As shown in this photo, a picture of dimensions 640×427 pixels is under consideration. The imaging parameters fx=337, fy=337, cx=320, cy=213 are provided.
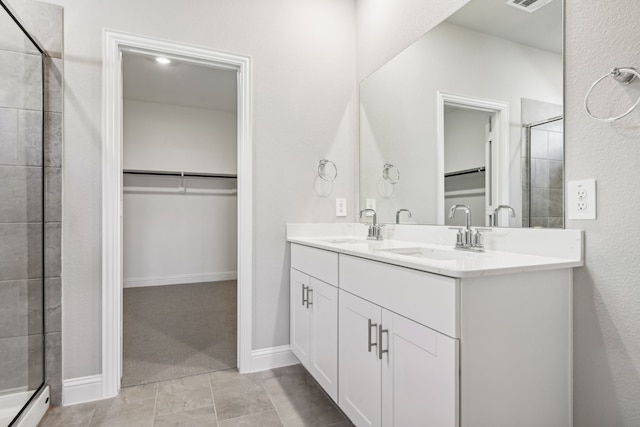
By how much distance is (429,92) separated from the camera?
185cm

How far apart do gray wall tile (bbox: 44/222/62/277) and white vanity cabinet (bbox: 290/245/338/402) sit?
1.28 metres

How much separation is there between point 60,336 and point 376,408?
1.68 m

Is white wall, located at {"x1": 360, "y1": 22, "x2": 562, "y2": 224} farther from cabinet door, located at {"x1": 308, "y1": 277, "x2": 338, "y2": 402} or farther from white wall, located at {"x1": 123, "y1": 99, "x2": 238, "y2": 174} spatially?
white wall, located at {"x1": 123, "y1": 99, "x2": 238, "y2": 174}

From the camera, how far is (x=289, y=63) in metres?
2.29

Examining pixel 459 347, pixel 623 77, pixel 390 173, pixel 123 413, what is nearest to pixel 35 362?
pixel 123 413

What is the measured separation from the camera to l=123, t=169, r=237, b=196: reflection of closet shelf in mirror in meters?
4.42

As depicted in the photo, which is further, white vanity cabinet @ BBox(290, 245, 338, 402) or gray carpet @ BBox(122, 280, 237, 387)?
gray carpet @ BBox(122, 280, 237, 387)

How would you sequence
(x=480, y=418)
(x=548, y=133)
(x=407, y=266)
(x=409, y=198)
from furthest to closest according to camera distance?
(x=409, y=198) → (x=548, y=133) → (x=407, y=266) → (x=480, y=418)

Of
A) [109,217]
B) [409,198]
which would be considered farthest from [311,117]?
[109,217]

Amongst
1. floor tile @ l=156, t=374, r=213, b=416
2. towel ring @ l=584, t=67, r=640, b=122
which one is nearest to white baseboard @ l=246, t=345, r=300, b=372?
floor tile @ l=156, t=374, r=213, b=416

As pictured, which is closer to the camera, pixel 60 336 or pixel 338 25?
pixel 60 336

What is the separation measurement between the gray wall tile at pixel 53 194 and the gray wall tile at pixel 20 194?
0.10ft

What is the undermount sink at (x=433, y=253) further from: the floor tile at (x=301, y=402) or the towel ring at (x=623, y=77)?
the floor tile at (x=301, y=402)

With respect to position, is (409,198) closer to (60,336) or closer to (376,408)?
(376,408)
